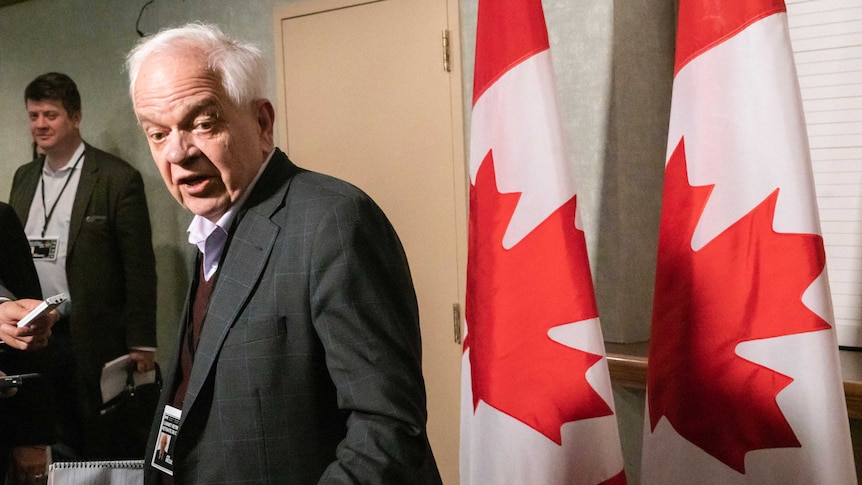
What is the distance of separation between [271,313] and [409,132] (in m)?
1.48

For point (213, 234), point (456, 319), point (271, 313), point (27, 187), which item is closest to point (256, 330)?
point (271, 313)

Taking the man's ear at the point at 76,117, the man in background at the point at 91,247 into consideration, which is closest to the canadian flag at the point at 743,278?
the man in background at the point at 91,247

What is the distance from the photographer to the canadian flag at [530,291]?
1.55m

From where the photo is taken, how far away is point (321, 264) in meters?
1.11

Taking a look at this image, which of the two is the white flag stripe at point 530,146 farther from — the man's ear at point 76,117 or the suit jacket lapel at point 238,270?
the man's ear at point 76,117

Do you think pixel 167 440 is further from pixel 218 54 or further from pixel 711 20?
pixel 711 20

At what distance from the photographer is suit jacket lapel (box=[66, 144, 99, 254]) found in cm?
296

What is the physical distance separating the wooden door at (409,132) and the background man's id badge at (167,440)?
4.34ft

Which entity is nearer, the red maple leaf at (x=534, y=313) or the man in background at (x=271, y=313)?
the man in background at (x=271, y=313)

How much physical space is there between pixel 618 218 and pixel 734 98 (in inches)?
24.8

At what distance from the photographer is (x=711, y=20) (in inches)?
56.0

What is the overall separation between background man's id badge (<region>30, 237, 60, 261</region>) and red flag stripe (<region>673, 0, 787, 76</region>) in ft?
8.25

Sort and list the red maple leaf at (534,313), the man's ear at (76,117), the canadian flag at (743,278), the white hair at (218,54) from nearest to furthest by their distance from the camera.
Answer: the white hair at (218,54) < the canadian flag at (743,278) < the red maple leaf at (534,313) < the man's ear at (76,117)

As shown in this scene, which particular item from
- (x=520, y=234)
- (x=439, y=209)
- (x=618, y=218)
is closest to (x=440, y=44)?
(x=439, y=209)
